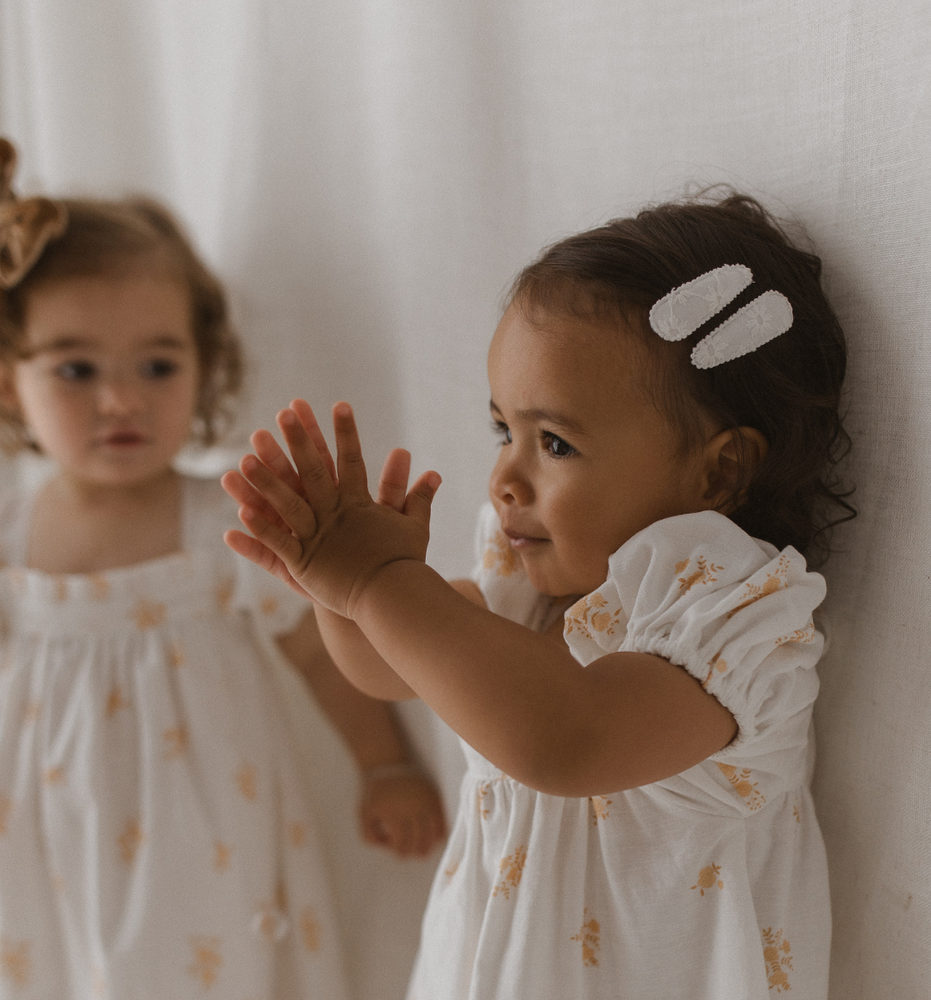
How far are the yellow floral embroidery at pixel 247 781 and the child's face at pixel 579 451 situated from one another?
0.64 metres

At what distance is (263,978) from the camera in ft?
3.77

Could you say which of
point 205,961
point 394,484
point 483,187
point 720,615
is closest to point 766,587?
point 720,615

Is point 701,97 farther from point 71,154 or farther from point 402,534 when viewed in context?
point 71,154

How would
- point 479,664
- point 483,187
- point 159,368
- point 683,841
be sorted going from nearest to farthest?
1. point 479,664
2. point 683,841
3. point 483,187
4. point 159,368

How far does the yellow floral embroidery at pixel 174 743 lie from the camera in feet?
3.84

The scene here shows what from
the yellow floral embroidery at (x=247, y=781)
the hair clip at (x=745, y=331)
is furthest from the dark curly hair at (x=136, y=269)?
the hair clip at (x=745, y=331)

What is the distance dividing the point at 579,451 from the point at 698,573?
0.38 ft

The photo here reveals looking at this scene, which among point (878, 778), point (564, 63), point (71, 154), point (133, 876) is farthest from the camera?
point (71, 154)

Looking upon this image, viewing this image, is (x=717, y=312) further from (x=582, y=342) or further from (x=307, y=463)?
(x=307, y=463)

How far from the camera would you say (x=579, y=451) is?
0.67m

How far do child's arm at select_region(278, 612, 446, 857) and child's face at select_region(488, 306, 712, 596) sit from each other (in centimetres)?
63

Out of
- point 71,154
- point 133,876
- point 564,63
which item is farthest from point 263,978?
point 71,154

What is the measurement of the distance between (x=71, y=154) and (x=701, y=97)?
113 cm

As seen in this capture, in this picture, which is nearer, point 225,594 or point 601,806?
point 601,806
